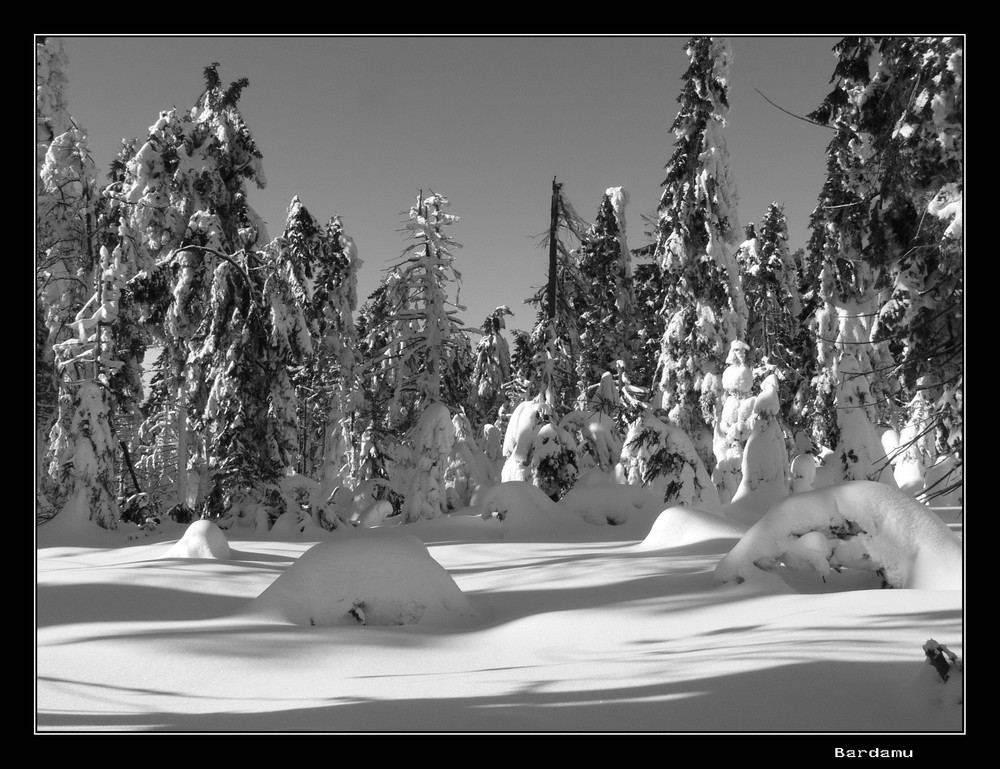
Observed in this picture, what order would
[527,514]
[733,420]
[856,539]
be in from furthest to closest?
[733,420], [527,514], [856,539]

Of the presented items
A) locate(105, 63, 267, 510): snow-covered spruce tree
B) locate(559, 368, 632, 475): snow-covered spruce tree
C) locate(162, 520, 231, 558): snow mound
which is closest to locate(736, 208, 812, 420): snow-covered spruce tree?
locate(559, 368, 632, 475): snow-covered spruce tree

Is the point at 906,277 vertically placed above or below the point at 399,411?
above

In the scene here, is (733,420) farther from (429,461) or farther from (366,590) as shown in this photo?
(366,590)

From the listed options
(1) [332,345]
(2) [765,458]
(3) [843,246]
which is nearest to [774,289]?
(2) [765,458]

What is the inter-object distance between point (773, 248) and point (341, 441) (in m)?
22.6

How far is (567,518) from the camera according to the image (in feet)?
51.6

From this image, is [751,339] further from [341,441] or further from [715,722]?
[715,722]

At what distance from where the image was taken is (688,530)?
36.4 ft

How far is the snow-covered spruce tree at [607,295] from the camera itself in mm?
26688

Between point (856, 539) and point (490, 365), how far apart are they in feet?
67.9

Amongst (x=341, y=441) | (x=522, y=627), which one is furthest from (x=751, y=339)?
(x=522, y=627)

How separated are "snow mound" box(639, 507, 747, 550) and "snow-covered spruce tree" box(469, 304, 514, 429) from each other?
9.57m

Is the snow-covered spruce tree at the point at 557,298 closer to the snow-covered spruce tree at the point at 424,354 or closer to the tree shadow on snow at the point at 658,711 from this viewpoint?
the snow-covered spruce tree at the point at 424,354

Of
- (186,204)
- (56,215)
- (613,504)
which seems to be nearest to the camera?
(613,504)
